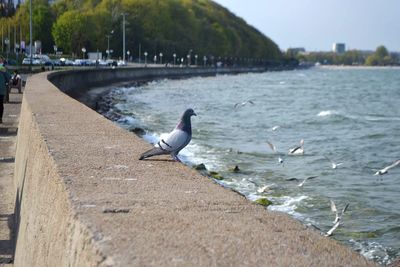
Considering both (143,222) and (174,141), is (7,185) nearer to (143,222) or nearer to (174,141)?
(174,141)

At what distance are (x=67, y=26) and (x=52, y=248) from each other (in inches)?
3848

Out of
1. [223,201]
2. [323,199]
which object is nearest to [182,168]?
[223,201]

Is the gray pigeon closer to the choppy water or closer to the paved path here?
the paved path

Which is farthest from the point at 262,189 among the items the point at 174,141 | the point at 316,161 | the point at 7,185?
the point at 174,141

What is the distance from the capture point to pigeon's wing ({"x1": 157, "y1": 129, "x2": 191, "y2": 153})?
5.69 m

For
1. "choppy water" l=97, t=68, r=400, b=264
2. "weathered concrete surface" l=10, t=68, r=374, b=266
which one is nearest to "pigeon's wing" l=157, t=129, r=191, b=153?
"weathered concrete surface" l=10, t=68, r=374, b=266

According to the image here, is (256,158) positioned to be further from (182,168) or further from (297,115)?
(297,115)

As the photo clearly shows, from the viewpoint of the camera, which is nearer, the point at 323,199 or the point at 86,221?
the point at 86,221

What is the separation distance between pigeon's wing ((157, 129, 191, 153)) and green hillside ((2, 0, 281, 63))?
3776 inches

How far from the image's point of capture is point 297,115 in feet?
121

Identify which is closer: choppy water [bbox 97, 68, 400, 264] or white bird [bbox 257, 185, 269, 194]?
choppy water [bbox 97, 68, 400, 264]

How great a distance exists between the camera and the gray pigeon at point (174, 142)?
5684 millimetres

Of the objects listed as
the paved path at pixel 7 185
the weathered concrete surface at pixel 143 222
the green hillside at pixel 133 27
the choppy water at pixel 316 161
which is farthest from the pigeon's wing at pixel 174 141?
the green hillside at pixel 133 27

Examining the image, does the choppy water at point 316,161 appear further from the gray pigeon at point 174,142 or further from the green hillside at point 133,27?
the green hillside at point 133,27
